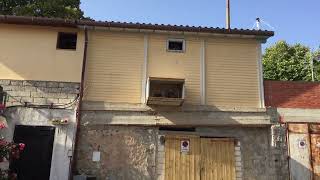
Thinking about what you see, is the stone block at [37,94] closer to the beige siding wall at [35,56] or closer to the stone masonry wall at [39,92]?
the stone masonry wall at [39,92]

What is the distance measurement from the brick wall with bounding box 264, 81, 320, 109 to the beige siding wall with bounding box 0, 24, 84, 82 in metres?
7.14

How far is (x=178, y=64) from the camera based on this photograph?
15.1 meters

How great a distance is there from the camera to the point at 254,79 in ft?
50.2

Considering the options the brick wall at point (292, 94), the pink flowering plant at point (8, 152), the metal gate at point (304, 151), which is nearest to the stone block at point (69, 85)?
the pink flowering plant at point (8, 152)

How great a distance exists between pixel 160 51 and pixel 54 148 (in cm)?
519

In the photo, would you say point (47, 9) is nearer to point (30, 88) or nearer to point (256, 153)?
point (30, 88)

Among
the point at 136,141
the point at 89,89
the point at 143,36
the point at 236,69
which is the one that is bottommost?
the point at 136,141

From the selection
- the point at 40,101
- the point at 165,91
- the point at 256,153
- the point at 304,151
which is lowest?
the point at 256,153

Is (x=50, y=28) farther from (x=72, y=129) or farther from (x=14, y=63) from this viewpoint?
(x=72, y=129)

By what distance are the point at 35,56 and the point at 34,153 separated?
3.49m

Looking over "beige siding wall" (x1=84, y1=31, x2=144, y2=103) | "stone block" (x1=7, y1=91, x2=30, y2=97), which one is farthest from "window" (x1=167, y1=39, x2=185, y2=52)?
"stone block" (x1=7, y1=91, x2=30, y2=97)

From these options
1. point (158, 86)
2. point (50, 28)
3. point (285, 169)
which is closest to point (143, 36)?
point (158, 86)

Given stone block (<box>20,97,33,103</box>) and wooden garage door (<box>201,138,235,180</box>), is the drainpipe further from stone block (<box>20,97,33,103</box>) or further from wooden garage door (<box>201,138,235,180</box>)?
wooden garage door (<box>201,138,235,180</box>)

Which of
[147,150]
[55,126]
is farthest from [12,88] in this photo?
[147,150]
